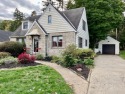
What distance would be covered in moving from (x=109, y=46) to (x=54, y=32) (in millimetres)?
19898

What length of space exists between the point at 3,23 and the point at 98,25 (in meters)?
44.2

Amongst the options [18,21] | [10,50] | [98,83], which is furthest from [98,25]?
[18,21]

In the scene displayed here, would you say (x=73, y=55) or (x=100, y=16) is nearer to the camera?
(x=73, y=55)

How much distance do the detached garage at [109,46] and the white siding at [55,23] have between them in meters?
18.9

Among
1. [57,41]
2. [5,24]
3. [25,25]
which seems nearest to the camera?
[57,41]

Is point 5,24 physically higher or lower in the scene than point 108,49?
higher

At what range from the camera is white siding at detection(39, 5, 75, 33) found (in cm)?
2353

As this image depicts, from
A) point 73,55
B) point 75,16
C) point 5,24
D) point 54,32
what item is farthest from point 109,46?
point 5,24

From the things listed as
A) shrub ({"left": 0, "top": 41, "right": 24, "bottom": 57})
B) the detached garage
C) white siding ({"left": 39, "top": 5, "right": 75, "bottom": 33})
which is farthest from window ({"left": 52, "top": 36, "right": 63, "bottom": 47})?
the detached garage

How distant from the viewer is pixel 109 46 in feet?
135

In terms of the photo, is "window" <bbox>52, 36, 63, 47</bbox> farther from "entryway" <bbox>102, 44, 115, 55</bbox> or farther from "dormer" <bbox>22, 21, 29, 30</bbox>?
"entryway" <bbox>102, 44, 115, 55</bbox>

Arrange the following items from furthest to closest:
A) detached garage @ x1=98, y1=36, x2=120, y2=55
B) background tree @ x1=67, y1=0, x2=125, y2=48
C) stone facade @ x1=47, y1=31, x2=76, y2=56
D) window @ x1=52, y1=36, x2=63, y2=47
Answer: detached garage @ x1=98, y1=36, x2=120, y2=55 → background tree @ x1=67, y1=0, x2=125, y2=48 → window @ x1=52, y1=36, x2=63, y2=47 → stone facade @ x1=47, y1=31, x2=76, y2=56

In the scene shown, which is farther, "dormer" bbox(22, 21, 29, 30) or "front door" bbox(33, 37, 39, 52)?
"dormer" bbox(22, 21, 29, 30)

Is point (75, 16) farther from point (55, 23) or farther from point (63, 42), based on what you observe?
point (63, 42)
